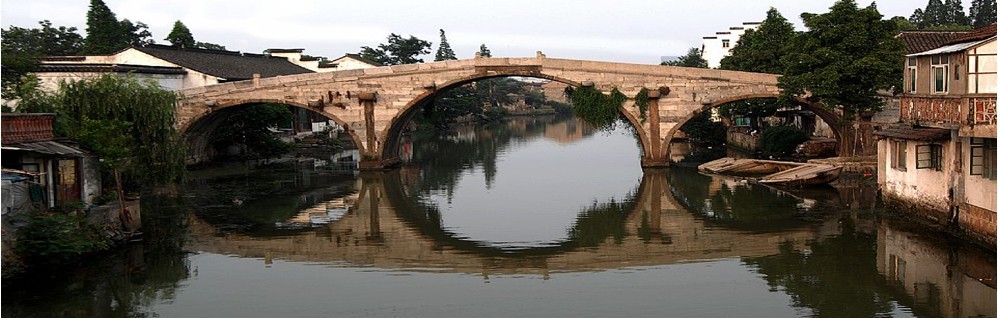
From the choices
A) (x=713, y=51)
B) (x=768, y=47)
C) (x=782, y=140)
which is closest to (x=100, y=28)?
(x=768, y=47)

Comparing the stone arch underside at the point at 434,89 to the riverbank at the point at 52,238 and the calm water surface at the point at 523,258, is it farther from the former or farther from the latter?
the riverbank at the point at 52,238

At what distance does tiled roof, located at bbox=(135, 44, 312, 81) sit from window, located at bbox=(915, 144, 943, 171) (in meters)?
29.8

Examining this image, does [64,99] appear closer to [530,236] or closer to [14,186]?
[14,186]

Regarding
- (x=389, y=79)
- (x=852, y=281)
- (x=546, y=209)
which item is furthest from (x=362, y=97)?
(x=852, y=281)

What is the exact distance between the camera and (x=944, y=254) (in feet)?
54.3

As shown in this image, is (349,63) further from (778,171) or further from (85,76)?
(778,171)

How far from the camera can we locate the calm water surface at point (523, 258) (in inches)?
558

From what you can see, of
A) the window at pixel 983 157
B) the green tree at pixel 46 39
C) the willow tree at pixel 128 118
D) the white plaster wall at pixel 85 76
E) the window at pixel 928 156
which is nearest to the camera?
the window at pixel 983 157

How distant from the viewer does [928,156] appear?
60.8 feet

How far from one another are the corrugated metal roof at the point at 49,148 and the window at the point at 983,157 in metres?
15.4

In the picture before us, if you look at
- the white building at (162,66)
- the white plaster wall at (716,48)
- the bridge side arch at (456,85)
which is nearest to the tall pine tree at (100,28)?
the white building at (162,66)

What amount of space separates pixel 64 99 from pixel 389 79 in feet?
46.8

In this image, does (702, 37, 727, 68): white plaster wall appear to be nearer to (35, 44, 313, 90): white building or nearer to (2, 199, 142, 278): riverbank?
(35, 44, 313, 90): white building

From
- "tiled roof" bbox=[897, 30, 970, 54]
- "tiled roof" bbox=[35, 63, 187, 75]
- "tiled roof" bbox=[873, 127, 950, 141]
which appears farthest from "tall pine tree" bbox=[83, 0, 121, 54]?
"tiled roof" bbox=[873, 127, 950, 141]
